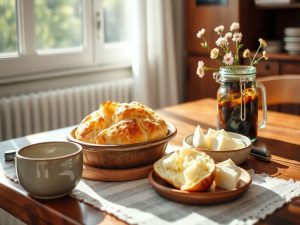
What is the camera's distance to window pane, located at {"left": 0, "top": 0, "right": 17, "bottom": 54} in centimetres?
270

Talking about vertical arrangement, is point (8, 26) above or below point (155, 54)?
above

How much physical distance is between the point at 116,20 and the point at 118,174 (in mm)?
2346

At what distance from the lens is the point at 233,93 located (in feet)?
4.45

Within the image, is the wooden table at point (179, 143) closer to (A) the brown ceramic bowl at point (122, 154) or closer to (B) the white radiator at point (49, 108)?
(A) the brown ceramic bowl at point (122, 154)

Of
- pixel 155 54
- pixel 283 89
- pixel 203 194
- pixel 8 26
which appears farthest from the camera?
pixel 155 54

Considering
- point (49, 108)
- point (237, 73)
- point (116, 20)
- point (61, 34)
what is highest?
point (116, 20)

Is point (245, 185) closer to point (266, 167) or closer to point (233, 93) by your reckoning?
point (266, 167)

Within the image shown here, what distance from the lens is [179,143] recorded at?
1400mm

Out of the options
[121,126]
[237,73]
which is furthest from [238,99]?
[121,126]

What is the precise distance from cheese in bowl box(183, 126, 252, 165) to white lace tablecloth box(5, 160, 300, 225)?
7 cm

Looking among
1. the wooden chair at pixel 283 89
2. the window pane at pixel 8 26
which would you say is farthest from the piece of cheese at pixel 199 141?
the window pane at pixel 8 26

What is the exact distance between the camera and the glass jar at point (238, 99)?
1348mm

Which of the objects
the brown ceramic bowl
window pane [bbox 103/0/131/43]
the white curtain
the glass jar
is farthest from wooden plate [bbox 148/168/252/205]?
window pane [bbox 103/0/131/43]

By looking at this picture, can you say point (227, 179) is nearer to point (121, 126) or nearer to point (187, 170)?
point (187, 170)
